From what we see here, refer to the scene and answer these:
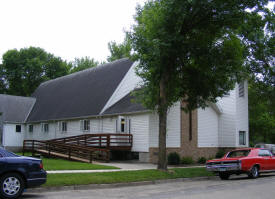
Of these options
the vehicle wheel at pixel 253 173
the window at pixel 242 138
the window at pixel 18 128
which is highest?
the window at pixel 18 128

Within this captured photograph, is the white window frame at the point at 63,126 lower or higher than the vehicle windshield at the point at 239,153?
higher

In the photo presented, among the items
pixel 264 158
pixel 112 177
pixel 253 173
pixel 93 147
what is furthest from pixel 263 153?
pixel 93 147

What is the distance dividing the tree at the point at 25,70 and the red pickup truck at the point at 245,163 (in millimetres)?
41169

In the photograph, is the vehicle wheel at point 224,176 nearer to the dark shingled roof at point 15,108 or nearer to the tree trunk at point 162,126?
the tree trunk at point 162,126

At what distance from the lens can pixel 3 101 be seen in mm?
Answer: 38531

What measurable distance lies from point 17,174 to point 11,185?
357 millimetres

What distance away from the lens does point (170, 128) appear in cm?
2514

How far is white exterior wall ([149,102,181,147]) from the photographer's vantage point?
23984 mm

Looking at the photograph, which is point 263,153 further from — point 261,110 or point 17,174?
point 261,110

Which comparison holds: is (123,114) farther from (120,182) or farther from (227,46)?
(120,182)

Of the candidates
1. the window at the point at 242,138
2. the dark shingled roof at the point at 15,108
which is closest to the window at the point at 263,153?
the window at the point at 242,138

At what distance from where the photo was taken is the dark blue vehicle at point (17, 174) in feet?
31.3

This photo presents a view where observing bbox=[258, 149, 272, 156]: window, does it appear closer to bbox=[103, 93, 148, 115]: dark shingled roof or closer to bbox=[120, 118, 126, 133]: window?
bbox=[103, 93, 148, 115]: dark shingled roof

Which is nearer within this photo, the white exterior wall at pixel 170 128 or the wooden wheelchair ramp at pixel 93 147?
the wooden wheelchair ramp at pixel 93 147
